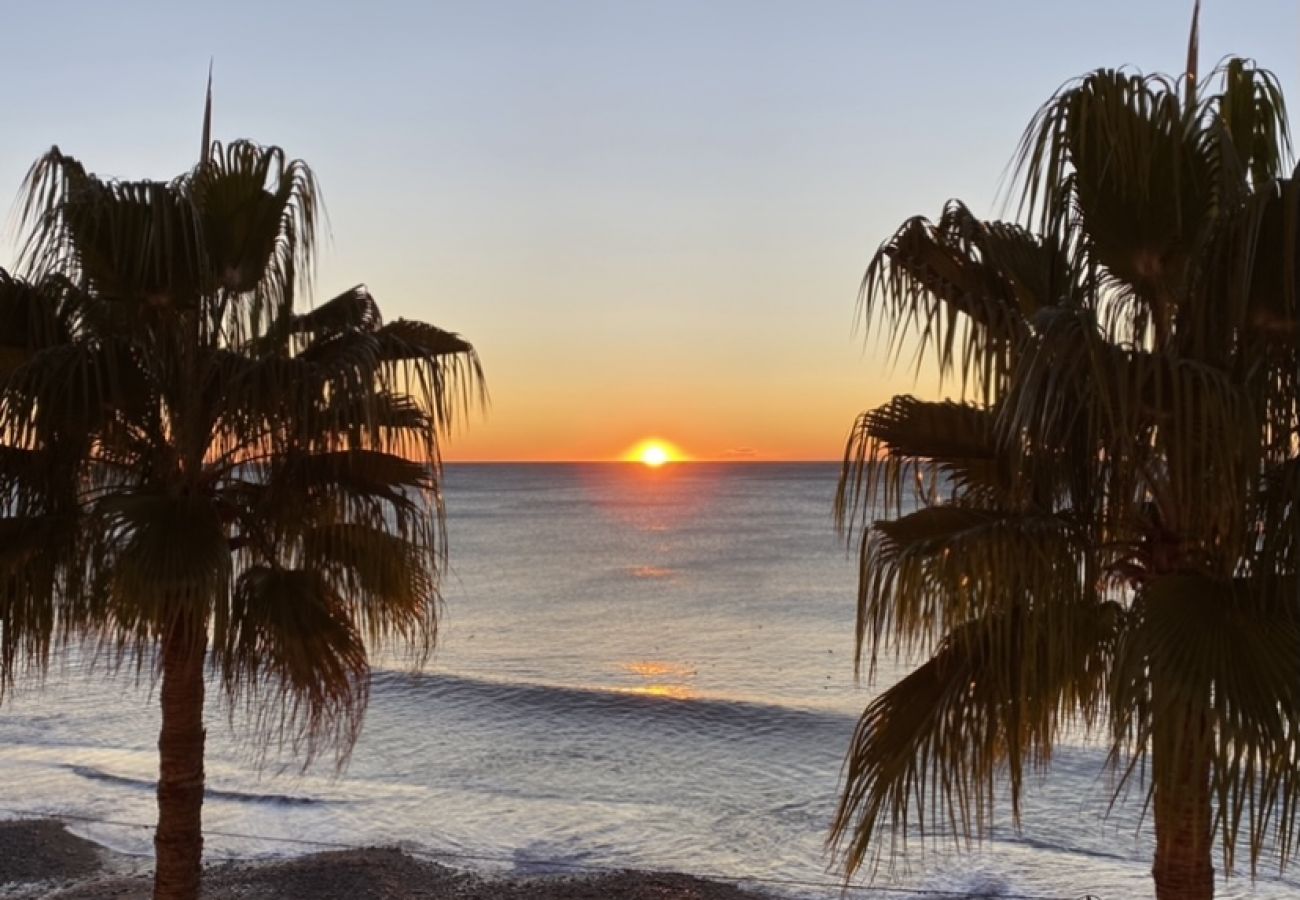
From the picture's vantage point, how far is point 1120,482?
14.2ft

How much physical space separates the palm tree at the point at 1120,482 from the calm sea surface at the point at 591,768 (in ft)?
16.4

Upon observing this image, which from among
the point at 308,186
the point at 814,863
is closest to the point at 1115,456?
the point at 308,186

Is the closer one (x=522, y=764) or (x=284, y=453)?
(x=284, y=453)

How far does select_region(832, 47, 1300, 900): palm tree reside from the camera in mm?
3705

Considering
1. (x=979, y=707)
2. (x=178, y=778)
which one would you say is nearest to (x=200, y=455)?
(x=178, y=778)

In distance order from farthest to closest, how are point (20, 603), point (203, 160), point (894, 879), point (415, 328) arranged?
point (894, 879) < point (415, 328) < point (203, 160) < point (20, 603)

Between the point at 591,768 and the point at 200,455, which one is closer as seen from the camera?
the point at 200,455

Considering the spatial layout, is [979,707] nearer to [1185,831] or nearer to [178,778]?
[1185,831]

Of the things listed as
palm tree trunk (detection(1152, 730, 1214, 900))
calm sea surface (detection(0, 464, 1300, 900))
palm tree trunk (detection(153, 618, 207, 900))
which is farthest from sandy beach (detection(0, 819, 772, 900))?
palm tree trunk (detection(1152, 730, 1214, 900))

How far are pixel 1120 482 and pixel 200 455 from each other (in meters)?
4.61

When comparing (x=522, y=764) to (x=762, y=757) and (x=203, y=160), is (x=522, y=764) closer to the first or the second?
(x=762, y=757)

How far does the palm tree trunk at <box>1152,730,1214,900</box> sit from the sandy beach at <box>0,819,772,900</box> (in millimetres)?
7245

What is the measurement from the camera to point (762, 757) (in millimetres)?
18969

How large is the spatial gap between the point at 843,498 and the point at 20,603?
13.7 ft
